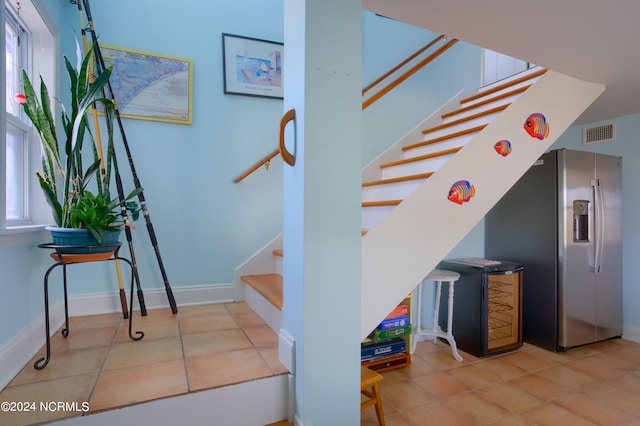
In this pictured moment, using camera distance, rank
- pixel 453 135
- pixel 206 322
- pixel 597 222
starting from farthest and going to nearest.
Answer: pixel 597 222, pixel 453 135, pixel 206 322

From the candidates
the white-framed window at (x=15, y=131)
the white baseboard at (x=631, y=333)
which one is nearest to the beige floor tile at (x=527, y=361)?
the white baseboard at (x=631, y=333)

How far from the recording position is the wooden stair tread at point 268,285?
2.00 meters

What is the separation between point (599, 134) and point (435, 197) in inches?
107

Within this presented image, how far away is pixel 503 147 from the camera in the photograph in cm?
208

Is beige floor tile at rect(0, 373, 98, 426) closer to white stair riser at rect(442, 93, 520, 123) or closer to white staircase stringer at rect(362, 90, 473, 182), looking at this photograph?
white staircase stringer at rect(362, 90, 473, 182)

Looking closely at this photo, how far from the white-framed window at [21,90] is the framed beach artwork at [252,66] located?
1.09 m

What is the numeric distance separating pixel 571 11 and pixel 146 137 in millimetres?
2612

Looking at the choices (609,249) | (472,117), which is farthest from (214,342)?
(609,249)

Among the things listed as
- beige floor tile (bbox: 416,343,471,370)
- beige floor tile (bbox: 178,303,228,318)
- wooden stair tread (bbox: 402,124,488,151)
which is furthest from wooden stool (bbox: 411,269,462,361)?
beige floor tile (bbox: 178,303,228,318)

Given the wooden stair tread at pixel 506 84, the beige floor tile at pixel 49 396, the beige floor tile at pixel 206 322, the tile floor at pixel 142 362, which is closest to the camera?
the beige floor tile at pixel 49 396

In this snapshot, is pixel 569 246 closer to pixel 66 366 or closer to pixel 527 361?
pixel 527 361

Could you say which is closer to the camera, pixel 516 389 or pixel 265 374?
pixel 265 374

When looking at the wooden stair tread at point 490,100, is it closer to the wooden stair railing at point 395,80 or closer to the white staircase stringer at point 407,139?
the white staircase stringer at point 407,139

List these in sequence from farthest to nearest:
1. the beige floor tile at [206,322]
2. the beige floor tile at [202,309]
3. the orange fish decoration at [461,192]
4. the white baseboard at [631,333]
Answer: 1. the white baseboard at [631,333]
2. the beige floor tile at [202,309]
3. the beige floor tile at [206,322]
4. the orange fish decoration at [461,192]
